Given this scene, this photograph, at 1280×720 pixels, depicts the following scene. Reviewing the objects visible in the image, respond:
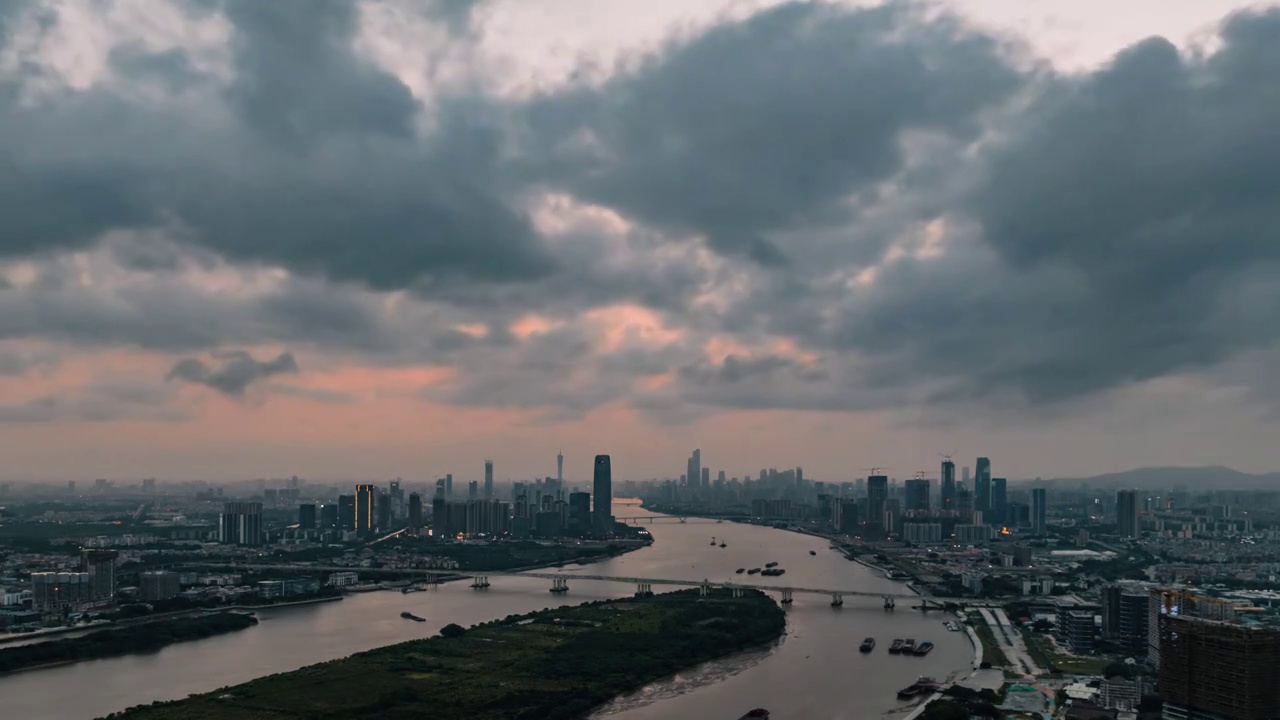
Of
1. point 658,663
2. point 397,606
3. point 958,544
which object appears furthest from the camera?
point 958,544

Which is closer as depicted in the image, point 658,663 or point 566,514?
point 658,663

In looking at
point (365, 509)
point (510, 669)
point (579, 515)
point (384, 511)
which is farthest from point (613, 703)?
point (384, 511)

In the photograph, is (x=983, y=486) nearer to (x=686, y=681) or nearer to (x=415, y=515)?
(x=415, y=515)

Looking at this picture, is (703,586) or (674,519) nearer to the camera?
(703,586)

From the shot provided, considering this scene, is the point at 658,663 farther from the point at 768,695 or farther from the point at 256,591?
the point at 256,591

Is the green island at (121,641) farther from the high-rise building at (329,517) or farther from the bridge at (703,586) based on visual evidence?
the high-rise building at (329,517)

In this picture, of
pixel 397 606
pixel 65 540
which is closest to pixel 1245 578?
pixel 397 606
